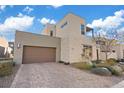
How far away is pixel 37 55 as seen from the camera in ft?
36.9

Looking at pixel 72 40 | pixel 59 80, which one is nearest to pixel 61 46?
pixel 72 40

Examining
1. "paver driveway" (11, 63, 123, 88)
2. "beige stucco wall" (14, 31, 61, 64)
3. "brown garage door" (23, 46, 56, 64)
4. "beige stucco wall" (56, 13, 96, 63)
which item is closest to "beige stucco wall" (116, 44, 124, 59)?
"beige stucco wall" (56, 13, 96, 63)

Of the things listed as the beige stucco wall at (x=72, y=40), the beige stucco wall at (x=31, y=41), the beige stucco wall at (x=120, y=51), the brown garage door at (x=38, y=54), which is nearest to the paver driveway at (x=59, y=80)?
the beige stucco wall at (x=31, y=41)

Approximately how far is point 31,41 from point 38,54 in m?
1.65

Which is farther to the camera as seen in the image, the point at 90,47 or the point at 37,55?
the point at 90,47

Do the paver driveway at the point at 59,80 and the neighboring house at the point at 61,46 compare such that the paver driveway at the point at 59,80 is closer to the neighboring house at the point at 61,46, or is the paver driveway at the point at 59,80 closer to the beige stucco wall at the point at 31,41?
the beige stucco wall at the point at 31,41

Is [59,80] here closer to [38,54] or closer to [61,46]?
[38,54]

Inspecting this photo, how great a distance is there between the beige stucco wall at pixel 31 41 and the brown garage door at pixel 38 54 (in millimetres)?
448

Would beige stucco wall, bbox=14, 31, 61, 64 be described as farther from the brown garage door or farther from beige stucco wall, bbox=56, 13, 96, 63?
beige stucco wall, bbox=56, 13, 96, 63

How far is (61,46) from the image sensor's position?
1258cm

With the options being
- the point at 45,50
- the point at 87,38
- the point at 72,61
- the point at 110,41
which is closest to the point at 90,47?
the point at 87,38

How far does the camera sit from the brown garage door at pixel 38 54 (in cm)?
1056
